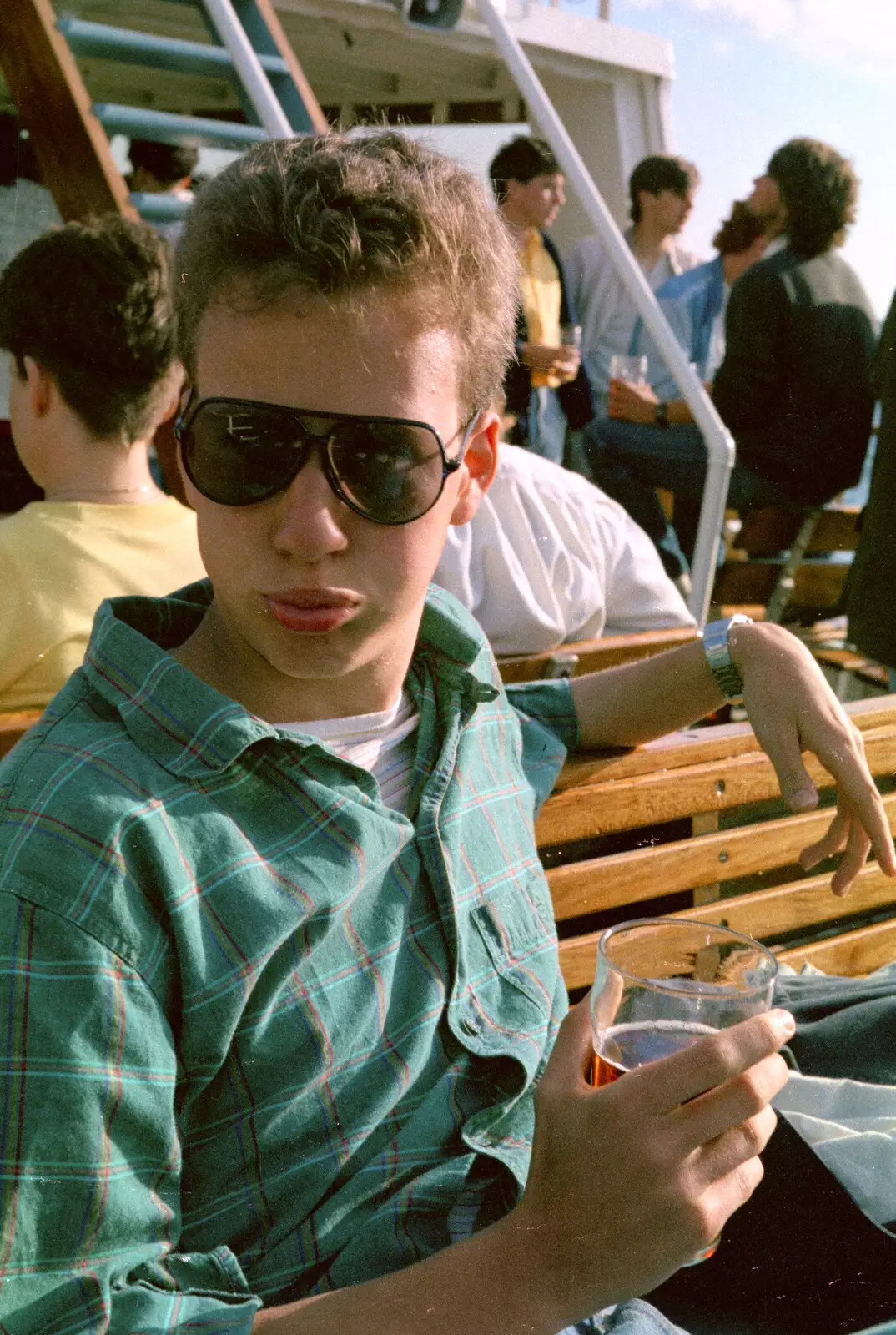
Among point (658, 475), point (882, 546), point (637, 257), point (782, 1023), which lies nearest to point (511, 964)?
point (782, 1023)

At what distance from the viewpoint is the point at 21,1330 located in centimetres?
107

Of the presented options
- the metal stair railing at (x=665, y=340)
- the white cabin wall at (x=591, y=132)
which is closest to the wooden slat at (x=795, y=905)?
the metal stair railing at (x=665, y=340)

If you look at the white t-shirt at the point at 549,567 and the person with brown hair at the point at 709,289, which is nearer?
the white t-shirt at the point at 549,567

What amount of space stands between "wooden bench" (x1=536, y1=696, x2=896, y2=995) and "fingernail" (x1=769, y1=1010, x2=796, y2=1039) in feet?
3.15

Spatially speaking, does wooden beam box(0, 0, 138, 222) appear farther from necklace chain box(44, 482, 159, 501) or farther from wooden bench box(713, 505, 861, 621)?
wooden bench box(713, 505, 861, 621)

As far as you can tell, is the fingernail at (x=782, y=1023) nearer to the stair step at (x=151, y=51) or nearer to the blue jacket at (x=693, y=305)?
the stair step at (x=151, y=51)

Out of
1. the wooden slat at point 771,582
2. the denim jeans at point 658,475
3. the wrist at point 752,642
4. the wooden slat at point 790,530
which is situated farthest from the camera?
the wooden slat at point 771,582

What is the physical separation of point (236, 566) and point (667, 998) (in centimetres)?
66

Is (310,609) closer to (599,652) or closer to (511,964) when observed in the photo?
(511,964)

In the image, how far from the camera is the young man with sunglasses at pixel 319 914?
1104 millimetres

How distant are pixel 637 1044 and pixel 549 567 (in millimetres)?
1615

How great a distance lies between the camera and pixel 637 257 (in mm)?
7621

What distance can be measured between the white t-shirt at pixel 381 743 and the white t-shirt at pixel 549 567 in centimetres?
91

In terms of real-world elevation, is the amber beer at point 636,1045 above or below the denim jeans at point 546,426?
below
